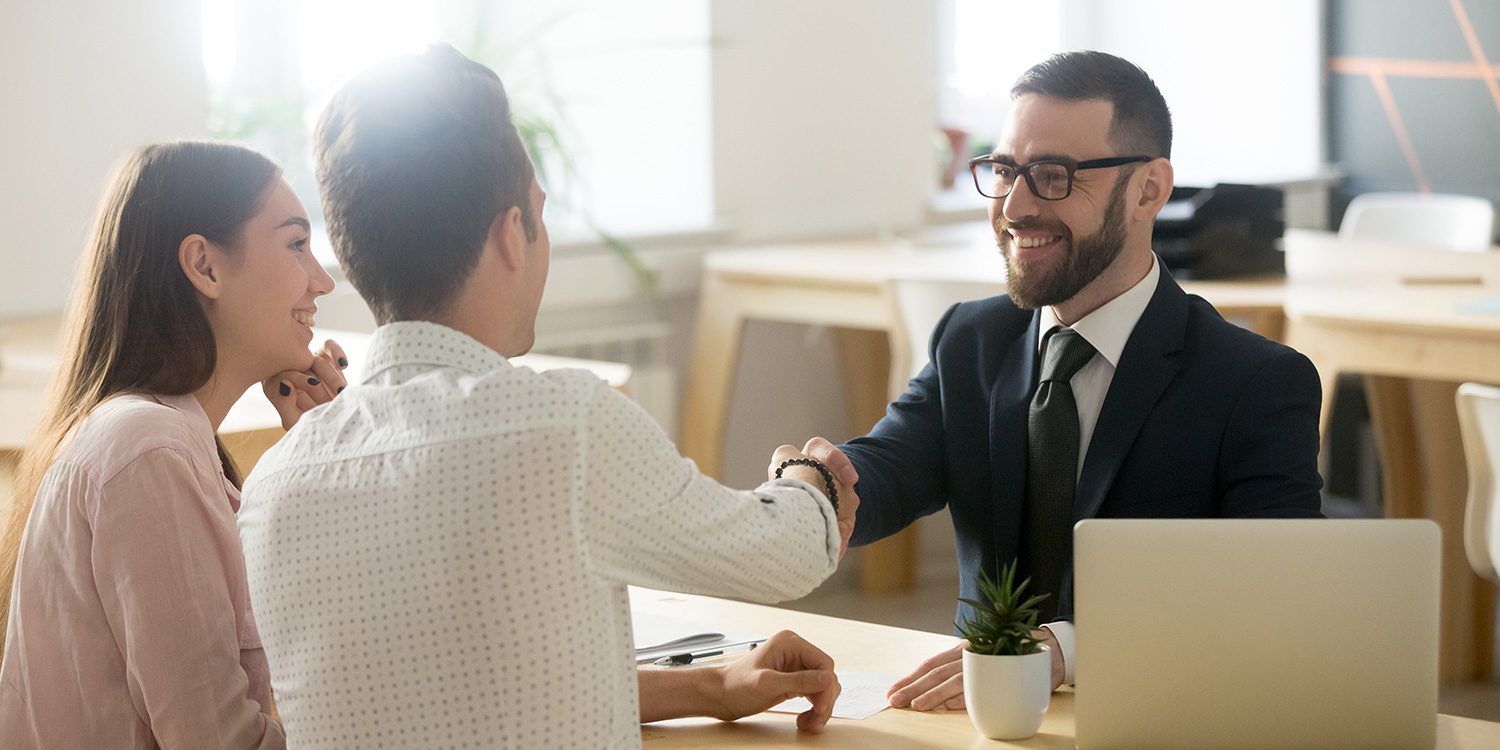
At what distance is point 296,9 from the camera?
4.20 m

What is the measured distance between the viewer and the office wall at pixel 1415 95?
19.6 feet

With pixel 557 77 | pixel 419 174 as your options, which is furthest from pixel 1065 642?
pixel 557 77

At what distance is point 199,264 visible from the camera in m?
1.67

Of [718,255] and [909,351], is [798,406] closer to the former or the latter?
[718,255]

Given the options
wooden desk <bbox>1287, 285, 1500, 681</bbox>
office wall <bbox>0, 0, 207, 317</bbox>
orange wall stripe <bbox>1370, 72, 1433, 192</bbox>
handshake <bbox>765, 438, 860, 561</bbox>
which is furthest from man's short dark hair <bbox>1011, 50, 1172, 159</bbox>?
orange wall stripe <bbox>1370, 72, 1433, 192</bbox>

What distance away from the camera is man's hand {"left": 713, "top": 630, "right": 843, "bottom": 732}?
4.99 feet

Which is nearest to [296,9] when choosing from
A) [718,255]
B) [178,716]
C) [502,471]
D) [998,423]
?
[718,255]

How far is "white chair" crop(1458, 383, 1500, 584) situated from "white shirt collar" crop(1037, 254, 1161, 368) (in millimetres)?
1185

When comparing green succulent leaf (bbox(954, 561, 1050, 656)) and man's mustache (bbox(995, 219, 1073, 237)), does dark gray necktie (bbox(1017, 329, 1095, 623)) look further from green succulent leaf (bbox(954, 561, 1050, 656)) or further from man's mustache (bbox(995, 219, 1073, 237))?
green succulent leaf (bbox(954, 561, 1050, 656))

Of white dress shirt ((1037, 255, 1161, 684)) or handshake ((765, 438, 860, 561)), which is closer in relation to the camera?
handshake ((765, 438, 860, 561))

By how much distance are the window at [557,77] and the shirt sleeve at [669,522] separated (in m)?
2.85

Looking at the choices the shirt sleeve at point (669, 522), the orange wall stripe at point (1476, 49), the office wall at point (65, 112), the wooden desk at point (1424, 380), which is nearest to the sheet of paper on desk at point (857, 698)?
the shirt sleeve at point (669, 522)

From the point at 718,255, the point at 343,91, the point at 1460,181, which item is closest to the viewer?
the point at 343,91

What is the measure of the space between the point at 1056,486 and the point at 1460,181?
4757 millimetres
